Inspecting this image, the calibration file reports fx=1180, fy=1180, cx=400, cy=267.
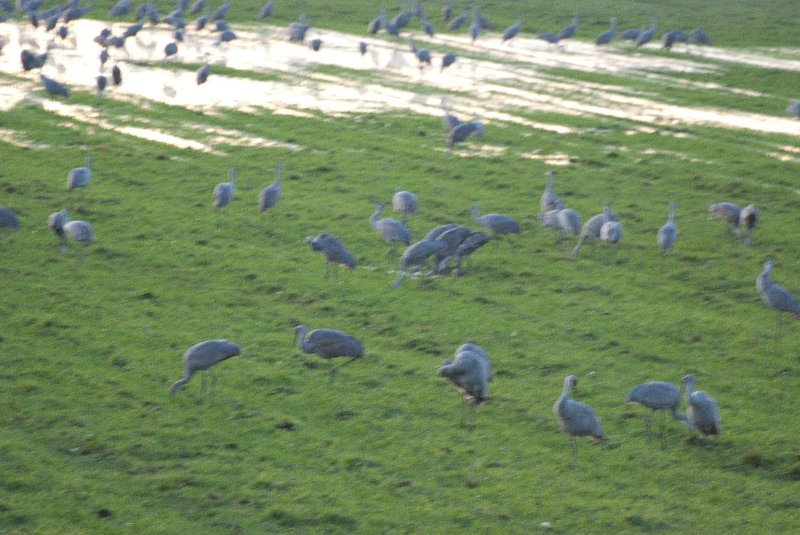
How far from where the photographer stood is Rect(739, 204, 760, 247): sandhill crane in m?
16.6

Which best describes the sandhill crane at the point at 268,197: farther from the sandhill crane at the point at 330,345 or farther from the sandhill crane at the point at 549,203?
the sandhill crane at the point at 330,345

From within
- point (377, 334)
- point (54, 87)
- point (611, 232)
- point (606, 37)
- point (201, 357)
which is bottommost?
point (377, 334)

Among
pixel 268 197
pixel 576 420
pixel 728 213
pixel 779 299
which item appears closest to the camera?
pixel 576 420

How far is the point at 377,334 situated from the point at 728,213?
20.9ft

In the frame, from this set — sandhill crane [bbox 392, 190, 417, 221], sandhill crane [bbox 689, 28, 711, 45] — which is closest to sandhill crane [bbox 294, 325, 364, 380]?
sandhill crane [bbox 392, 190, 417, 221]

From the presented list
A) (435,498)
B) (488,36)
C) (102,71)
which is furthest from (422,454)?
(488,36)

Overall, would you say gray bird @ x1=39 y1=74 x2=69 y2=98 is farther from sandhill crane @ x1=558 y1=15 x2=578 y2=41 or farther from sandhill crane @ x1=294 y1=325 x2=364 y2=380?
sandhill crane @ x1=558 y1=15 x2=578 y2=41

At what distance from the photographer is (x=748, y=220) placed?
16719mm

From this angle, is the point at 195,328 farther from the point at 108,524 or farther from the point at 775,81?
the point at 775,81

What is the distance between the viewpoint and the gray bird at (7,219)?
16266 millimetres

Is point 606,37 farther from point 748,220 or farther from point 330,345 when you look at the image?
point 330,345

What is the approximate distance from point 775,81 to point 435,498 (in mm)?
23165

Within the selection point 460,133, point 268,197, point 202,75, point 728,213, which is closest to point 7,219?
point 268,197

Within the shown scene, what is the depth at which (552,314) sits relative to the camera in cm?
1417
